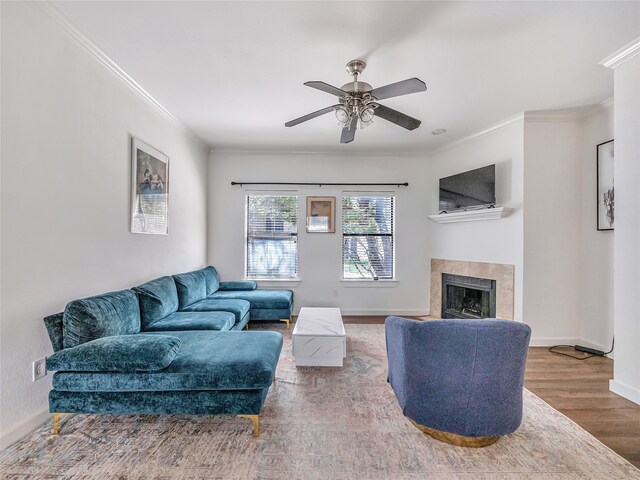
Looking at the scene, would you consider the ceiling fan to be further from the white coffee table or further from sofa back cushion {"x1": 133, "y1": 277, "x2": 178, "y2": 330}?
sofa back cushion {"x1": 133, "y1": 277, "x2": 178, "y2": 330}

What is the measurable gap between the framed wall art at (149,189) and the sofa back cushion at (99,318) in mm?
844

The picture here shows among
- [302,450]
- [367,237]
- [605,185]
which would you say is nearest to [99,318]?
[302,450]

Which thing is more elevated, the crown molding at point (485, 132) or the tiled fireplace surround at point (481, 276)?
the crown molding at point (485, 132)

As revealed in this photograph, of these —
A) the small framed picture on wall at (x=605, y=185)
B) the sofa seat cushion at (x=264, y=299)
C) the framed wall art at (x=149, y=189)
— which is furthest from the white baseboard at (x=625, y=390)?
the framed wall art at (x=149, y=189)

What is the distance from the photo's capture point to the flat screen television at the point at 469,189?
155 inches

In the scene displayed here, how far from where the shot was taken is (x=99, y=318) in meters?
2.10

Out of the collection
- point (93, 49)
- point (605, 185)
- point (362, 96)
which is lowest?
point (605, 185)

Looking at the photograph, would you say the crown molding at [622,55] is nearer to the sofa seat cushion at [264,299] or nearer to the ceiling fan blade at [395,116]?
the ceiling fan blade at [395,116]

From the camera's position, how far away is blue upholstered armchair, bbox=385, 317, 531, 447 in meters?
1.64

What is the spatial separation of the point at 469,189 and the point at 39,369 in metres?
4.81

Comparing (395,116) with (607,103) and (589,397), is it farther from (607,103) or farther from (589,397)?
(589,397)

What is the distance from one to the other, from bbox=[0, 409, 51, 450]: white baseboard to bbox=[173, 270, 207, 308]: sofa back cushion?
5.06 feet

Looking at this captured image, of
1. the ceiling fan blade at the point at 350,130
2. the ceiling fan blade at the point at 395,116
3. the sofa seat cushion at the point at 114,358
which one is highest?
the ceiling fan blade at the point at 395,116

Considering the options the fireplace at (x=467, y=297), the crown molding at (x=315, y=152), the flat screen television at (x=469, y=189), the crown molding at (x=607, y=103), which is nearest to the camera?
the crown molding at (x=607, y=103)
